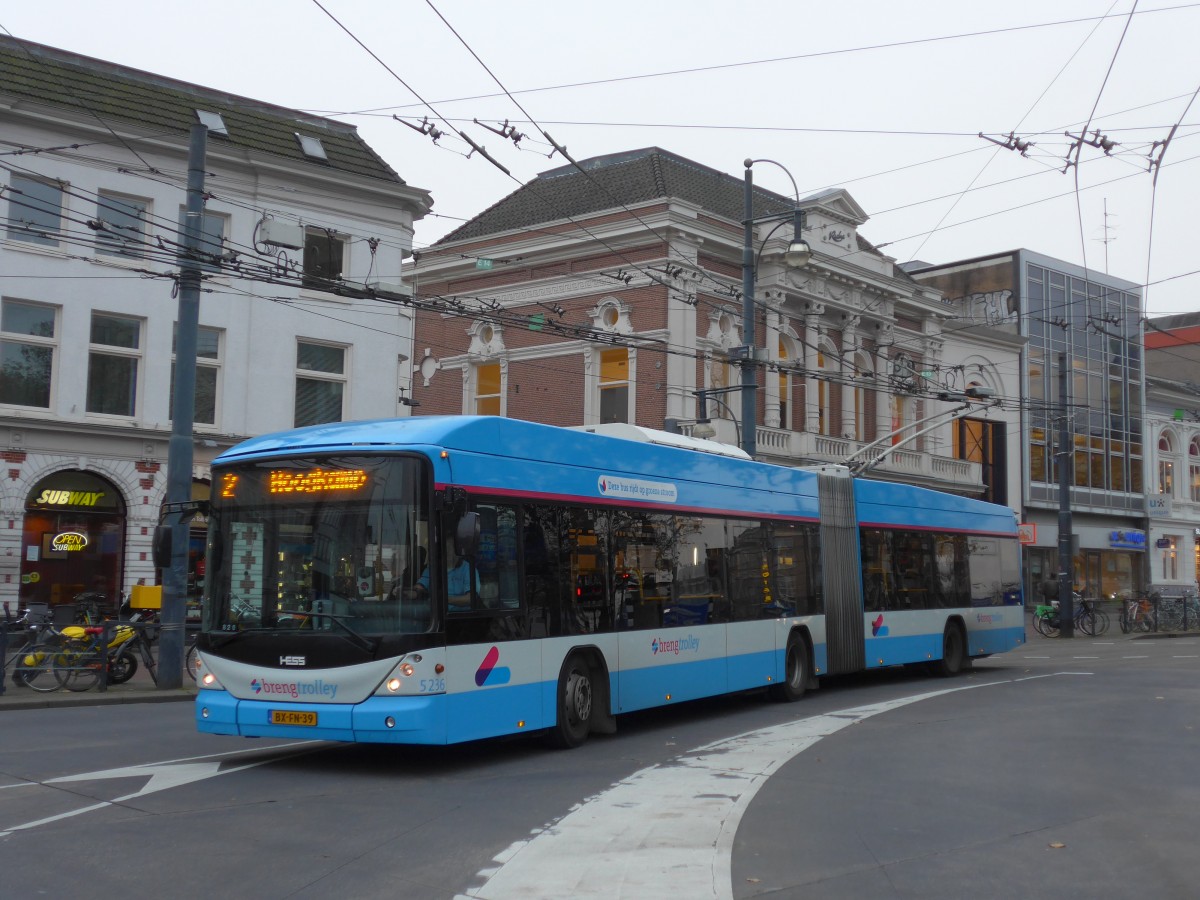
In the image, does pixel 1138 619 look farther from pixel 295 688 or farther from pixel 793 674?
pixel 295 688

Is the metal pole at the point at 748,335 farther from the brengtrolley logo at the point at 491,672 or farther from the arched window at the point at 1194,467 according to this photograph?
the arched window at the point at 1194,467

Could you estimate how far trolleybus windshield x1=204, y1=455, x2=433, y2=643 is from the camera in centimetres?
1056

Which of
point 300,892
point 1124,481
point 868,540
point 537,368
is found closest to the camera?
point 300,892

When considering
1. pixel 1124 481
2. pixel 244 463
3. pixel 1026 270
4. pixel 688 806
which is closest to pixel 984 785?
pixel 688 806

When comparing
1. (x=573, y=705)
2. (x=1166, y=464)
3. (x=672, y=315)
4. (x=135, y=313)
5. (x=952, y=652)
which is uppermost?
(x=672, y=315)

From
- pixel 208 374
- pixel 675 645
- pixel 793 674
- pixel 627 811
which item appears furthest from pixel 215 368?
pixel 627 811

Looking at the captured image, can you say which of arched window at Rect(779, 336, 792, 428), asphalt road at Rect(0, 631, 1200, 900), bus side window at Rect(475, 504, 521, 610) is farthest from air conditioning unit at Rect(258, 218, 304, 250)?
arched window at Rect(779, 336, 792, 428)

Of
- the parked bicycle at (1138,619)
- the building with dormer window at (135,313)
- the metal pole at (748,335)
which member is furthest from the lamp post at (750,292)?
the parked bicycle at (1138,619)

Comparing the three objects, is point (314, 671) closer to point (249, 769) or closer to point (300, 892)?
point (249, 769)

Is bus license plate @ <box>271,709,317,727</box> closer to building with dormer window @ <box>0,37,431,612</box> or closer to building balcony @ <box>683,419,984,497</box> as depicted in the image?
building with dormer window @ <box>0,37,431,612</box>

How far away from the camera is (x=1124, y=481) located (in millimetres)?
55594

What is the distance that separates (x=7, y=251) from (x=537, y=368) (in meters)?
16.3

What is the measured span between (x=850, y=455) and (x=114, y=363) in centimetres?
1995

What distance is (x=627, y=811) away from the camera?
8.99m
